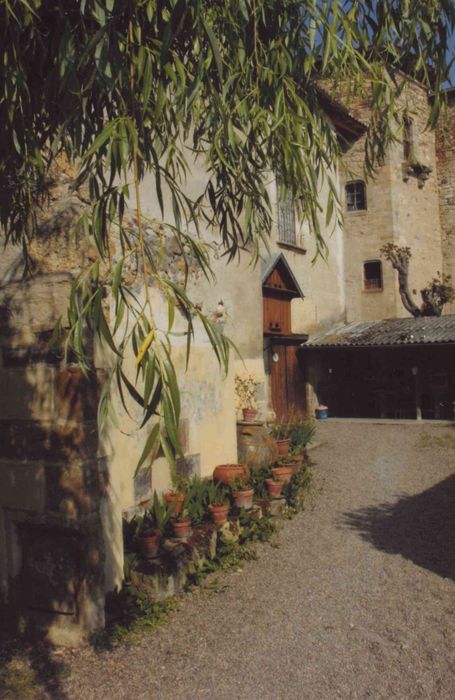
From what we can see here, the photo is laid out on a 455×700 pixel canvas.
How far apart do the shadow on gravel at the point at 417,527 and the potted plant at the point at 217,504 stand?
4.96ft

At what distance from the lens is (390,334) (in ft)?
55.9

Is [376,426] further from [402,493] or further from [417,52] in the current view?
[417,52]

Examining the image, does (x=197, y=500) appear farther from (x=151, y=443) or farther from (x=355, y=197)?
(x=355, y=197)

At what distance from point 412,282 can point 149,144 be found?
64.0ft

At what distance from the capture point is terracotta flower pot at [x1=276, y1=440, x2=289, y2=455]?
8.48 metres

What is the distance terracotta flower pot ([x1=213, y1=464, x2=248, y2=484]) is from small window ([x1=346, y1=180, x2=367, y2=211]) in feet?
53.1

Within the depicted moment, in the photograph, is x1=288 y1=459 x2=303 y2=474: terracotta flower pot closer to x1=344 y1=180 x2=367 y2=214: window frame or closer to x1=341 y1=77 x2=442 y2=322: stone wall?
x1=341 y1=77 x2=442 y2=322: stone wall

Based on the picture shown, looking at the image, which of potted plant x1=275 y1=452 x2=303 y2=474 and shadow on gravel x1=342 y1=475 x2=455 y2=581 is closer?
shadow on gravel x1=342 y1=475 x2=455 y2=581

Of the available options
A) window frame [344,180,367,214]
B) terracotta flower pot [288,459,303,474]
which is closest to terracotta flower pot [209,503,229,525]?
terracotta flower pot [288,459,303,474]

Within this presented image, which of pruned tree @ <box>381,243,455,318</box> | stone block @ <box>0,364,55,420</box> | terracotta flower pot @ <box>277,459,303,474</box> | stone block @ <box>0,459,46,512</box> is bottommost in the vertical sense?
terracotta flower pot @ <box>277,459,303,474</box>

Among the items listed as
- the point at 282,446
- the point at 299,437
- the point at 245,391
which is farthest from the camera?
the point at 299,437

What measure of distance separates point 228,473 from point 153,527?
5.25ft

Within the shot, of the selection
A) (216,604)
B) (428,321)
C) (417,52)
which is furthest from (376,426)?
(417,52)

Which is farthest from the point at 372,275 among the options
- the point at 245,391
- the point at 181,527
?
the point at 181,527
